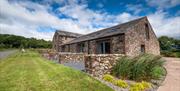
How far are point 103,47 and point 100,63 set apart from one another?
336 inches

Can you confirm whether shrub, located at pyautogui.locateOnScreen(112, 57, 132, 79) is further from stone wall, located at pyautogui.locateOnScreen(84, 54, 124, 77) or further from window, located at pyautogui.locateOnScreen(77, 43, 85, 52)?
window, located at pyautogui.locateOnScreen(77, 43, 85, 52)

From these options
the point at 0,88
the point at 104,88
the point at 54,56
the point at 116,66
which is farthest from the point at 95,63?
the point at 54,56

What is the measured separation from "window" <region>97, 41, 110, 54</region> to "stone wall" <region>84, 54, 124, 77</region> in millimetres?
7718

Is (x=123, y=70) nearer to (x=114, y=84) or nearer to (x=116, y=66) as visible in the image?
(x=116, y=66)

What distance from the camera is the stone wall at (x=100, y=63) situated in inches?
310

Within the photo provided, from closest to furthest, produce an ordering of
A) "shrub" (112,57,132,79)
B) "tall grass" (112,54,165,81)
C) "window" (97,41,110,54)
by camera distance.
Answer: "tall grass" (112,54,165,81)
"shrub" (112,57,132,79)
"window" (97,41,110,54)

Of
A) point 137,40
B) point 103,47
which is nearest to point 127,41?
point 137,40

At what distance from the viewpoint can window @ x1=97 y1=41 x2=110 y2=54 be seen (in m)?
15.8

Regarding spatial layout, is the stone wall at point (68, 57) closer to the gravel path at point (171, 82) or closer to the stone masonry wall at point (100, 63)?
the stone masonry wall at point (100, 63)

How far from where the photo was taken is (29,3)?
43.4ft

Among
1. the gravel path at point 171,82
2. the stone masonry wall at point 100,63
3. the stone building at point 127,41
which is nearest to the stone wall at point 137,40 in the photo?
the stone building at point 127,41

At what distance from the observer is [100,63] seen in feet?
26.2

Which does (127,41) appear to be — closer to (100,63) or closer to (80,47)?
(100,63)

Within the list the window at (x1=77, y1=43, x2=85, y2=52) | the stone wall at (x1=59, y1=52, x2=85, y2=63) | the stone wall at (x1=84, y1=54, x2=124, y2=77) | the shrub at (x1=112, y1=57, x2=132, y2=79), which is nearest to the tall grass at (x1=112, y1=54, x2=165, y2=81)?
the shrub at (x1=112, y1=57, x2=132, y2=79)
